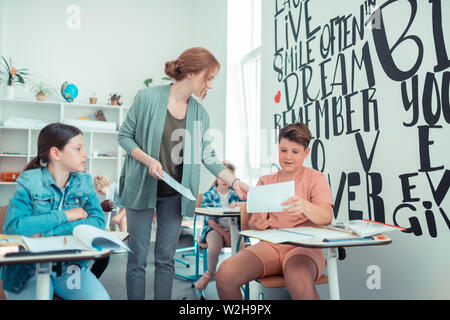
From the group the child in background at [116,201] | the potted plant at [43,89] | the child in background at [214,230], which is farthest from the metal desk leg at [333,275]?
the potted plant at [43,89]

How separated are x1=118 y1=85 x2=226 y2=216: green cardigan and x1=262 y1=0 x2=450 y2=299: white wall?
107 centimetres

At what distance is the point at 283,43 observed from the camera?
3432 millimetres

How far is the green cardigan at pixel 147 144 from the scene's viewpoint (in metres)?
1.89

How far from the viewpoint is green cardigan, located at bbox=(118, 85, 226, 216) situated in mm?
1890

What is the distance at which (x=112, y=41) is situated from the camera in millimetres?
5855

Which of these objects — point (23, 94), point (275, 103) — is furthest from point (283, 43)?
point (23, 94)

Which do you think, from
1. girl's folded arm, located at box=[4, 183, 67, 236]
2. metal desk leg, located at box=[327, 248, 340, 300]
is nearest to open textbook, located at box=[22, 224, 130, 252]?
girl's folded arm, located at box=[4, 183, 67, 236]

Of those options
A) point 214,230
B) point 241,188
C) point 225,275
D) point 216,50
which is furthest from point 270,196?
point 216,50

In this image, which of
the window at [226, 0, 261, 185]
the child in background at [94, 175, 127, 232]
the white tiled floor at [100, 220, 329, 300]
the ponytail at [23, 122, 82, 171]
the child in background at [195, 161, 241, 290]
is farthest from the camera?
the window at [226, 0, 261, 185]

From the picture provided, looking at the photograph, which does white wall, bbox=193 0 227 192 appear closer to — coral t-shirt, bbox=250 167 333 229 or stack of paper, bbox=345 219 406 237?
coral t-shirt, bbox=250 167 333 229

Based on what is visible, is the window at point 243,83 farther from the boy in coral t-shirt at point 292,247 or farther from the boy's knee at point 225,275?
the boy's knee at point 225,275

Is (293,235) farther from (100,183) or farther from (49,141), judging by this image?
(100,183)

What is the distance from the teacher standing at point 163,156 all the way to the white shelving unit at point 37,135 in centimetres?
367

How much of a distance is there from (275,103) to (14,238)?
268cm
